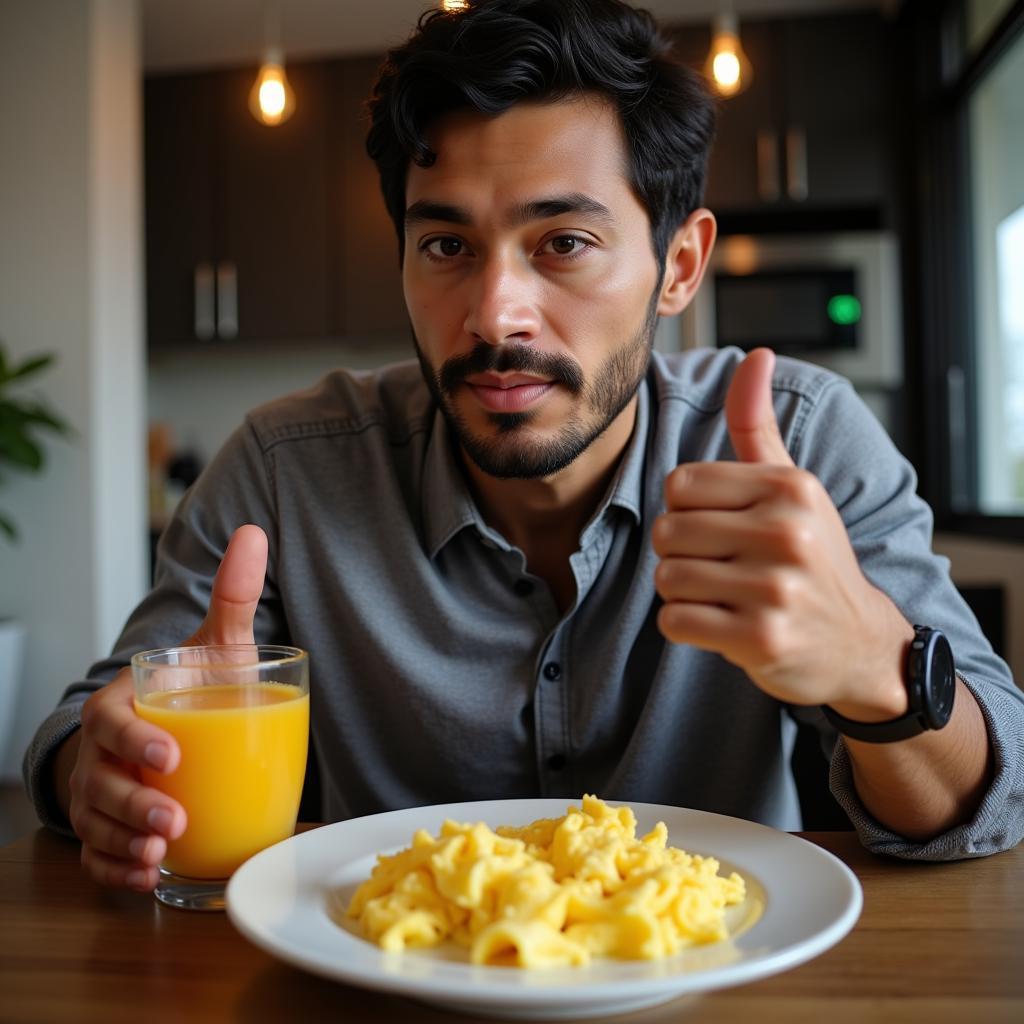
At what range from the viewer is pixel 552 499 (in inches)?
52.1

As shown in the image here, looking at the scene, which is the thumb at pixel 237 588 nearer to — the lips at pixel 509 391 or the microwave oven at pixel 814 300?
the lips at pixel 509 391

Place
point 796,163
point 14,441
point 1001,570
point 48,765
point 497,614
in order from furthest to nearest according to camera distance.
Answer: point 796,163
point 14,441
point 1001,570
point 497,614
point 48,765

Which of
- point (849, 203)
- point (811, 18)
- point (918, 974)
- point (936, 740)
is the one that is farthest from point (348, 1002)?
point (811, 18)

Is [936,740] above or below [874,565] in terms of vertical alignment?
below

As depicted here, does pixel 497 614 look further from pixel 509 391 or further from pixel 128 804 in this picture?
pixel 128 804

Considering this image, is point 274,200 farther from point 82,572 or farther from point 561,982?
point 561,982

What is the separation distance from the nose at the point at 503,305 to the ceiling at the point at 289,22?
9.67ft

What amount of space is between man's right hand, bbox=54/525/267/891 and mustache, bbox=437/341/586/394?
1.13 ft

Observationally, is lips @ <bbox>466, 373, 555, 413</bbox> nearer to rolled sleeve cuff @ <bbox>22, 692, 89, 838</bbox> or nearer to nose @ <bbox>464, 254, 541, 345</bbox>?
nose @ <bbox>464, 254, 541, 345</bbox>

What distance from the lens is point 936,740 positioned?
86cm

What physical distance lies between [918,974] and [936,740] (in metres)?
0.27

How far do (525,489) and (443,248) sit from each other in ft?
0.99

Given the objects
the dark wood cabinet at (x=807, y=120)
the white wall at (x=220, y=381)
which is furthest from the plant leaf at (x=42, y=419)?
the dark wood cabinet at (x=807, y=120)

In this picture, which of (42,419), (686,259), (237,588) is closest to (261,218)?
(42,419)
